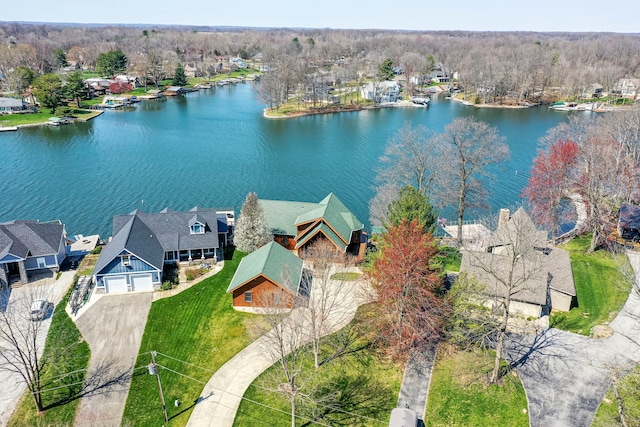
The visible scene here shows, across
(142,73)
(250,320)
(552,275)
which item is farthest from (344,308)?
(142,73)

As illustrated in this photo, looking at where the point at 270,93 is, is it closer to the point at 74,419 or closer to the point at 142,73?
the point at 142,73

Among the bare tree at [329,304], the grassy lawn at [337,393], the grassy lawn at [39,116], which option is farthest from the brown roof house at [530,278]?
the grassy lawn at [39,116]

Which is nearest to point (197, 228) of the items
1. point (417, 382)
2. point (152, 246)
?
point (152, 246)

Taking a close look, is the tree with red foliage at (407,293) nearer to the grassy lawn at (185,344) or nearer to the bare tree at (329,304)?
the bare tree at (329,304)

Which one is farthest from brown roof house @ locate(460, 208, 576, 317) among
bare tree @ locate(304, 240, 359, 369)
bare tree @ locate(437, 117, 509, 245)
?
bare tree @ locate(304, 240, 359, 369)

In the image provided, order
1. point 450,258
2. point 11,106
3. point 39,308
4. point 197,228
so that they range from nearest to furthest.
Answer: point 39,308 < point 197,228 < point 450,258 < point 11,106

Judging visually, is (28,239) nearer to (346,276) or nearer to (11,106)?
(346,276)

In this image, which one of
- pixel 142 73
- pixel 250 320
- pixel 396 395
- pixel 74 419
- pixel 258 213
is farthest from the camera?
pixel 142 73
